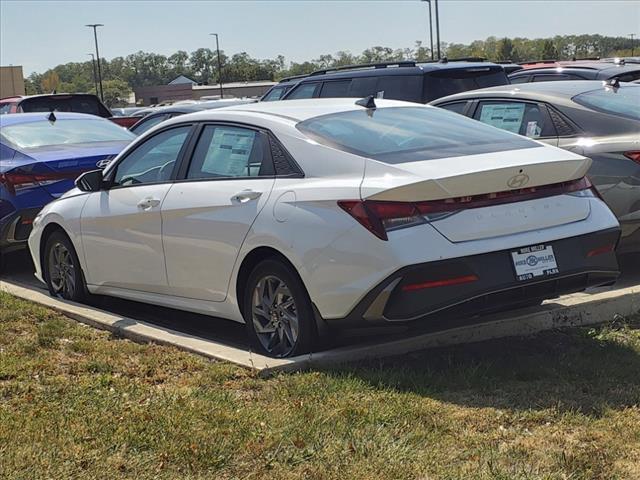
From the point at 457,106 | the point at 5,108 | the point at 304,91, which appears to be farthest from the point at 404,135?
the point at 5,108

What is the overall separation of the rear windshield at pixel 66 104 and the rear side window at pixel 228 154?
9.69m

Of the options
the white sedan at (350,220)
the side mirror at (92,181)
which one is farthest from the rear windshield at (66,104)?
the white sedan at (350,220)

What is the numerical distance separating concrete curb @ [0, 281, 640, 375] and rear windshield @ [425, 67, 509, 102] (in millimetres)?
4663

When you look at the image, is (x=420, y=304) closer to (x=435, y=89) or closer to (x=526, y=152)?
(x=526, y=152)

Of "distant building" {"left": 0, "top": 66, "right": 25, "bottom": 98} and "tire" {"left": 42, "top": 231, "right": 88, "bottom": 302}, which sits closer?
"tire" {"left": 42, "top": 231, "right": 88, "bottom": 302}

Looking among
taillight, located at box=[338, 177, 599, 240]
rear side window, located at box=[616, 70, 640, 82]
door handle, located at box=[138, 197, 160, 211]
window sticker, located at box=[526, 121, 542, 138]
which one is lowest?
door handle, located at box=[138, 197, 160, 211]

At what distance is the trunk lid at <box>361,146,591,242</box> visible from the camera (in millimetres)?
4605

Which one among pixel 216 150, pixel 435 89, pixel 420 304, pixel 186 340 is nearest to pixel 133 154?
pixel 216 150

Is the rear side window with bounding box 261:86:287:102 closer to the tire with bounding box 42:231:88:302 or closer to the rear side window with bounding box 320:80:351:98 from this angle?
the rear side window with bounding box 320:80:351:98

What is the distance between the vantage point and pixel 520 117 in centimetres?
773

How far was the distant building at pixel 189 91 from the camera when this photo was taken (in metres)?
84.6

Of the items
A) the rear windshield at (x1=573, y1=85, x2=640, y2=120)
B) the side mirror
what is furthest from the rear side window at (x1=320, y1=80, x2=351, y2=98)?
the side mirror

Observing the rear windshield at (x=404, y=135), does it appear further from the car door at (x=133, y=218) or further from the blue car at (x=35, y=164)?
the blue car at (x=35, y=164)

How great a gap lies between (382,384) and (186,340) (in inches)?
63.0
